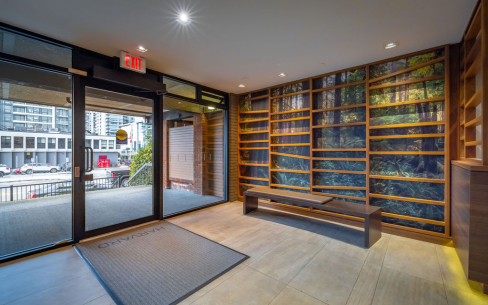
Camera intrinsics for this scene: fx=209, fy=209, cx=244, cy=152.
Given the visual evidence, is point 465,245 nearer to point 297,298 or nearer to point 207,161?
point 297,298

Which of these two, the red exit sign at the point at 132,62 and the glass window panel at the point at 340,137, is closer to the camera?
the red exit sign at the point at 132,62

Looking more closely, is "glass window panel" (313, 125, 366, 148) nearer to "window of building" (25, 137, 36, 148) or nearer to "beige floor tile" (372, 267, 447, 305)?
"beige floor tile" (372, 267, 447, 305)

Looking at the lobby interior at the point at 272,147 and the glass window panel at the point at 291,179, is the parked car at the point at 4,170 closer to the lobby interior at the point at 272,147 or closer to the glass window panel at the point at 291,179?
the lobby interior at the point at 272,147

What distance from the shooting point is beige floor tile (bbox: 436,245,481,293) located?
2.09 meters

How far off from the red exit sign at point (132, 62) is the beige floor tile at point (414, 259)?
4.43 meters

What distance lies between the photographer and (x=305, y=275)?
89.3 inches

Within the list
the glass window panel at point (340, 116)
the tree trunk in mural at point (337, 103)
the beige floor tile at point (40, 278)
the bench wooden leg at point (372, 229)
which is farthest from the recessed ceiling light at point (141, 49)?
the bench wooden leg at point (372, 229)

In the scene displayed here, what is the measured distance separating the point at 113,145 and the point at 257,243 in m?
3.22

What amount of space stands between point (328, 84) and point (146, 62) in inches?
133

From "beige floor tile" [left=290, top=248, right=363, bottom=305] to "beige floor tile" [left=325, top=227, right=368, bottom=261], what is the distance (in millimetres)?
138

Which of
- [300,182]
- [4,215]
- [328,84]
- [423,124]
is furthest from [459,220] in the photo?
[4,215]

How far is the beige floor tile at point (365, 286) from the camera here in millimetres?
1892

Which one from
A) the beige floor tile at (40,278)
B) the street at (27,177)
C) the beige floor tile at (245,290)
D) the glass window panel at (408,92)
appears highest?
the glass window panel at (408,92)

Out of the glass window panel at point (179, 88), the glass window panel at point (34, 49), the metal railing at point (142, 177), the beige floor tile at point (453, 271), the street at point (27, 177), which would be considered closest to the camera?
the beige floor tile at point (453, 271)
